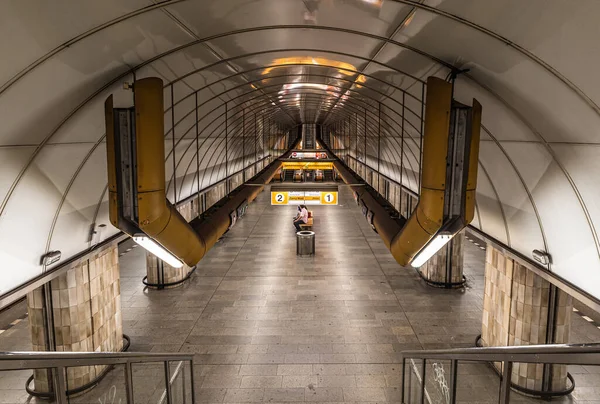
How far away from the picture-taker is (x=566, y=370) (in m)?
8.31

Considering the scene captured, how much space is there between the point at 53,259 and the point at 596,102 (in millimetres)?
7221

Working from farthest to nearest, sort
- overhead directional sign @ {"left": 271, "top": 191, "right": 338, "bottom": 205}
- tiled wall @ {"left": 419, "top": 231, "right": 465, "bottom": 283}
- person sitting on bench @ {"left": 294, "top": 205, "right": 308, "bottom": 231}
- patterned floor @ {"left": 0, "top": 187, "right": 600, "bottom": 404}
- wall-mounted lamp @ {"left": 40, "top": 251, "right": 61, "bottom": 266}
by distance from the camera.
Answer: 1. person sitting on bench @ {"left": 294, "top": 205, "right": 308, "bottom": 231}
2. tiled wall @ {"left": 419, "top": 231, "right": 465, "bottom": 283}
3. overhead directional sign @ {"left": 271, "top": 191, "right": 338, "bottom": 205}
4. patterned floor @ {"left": 0, "top": 187, "right": 600, "bottom": 404}
5. wall-mounted lamp @ {"left": 40, "top": 251, "right": 61, "bottom": 266}

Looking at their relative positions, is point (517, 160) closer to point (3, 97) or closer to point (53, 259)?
point (3, 97)

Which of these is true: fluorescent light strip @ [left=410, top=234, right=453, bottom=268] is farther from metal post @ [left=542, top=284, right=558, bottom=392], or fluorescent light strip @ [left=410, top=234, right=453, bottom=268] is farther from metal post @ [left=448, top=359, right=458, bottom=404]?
→ metal post @ [left=542, top=284, right=558, bottom=392]

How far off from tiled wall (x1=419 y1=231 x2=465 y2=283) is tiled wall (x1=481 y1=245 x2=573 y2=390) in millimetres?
4906

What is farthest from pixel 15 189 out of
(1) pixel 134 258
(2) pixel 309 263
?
(1) pixel 134 258

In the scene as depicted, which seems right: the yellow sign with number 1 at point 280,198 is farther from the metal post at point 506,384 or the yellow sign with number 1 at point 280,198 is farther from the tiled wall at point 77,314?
the metal post at point 506,384

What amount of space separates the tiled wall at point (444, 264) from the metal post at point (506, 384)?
11.6 m

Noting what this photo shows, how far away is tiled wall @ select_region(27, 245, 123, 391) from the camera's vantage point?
27.2 ft

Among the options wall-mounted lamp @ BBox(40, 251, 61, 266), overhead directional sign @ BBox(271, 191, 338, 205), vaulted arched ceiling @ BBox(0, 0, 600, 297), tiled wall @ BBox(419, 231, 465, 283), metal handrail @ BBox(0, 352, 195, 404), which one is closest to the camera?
metal handrail @ BBox(0, 352, 195, 404)

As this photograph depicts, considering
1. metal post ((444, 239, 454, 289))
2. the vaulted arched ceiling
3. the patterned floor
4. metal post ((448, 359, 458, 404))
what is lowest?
the patterned floor

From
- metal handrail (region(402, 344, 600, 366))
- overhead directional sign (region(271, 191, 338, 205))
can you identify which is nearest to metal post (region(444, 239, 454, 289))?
overhead directional sign (region(271, 191, 338, 205))

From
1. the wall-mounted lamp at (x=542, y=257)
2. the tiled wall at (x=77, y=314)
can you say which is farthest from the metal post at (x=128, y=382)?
the wall-mounted lamp at (x=542, y=257)

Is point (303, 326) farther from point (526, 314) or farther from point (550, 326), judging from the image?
point (550, 326)
